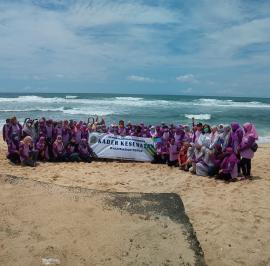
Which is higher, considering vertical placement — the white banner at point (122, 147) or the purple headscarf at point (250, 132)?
the purple headscarf at point (250, 132)

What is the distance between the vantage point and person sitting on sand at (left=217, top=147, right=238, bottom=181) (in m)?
8.82

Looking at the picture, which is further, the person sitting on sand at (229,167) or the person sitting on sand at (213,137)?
the person sitting on sand at (213,137)

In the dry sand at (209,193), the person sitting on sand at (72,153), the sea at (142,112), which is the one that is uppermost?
the sea at (142,112)

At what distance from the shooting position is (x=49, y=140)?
11188 mm

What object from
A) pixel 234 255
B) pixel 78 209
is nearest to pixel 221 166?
pixel 234 255

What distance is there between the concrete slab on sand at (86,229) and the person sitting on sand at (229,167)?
8.86ft

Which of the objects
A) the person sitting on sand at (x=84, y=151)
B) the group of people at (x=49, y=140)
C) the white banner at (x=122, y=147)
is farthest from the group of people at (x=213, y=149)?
the group of people at (x=49, y=140)

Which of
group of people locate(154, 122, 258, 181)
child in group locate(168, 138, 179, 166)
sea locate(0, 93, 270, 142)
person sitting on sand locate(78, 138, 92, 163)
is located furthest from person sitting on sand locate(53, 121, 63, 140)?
sea locate(0, 93, 270, 142)

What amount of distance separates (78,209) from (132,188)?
304 cm

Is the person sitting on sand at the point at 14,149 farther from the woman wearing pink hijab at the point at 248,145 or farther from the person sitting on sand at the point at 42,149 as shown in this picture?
the woman wearing pink hijab at the point at 248,145

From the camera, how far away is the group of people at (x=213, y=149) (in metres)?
8.86

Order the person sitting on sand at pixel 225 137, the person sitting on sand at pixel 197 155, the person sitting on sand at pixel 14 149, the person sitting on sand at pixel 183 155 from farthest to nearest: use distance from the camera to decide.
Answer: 1. the person sitting on sand at pixel 14 149
2. the person sitting on sand at pixel 183 155
3. the person sitting on sand at pixel 197 155
4. the person sitting on sand at pixel 225 137

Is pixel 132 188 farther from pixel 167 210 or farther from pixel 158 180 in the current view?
pixel 167 210

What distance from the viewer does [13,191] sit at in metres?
5.89
